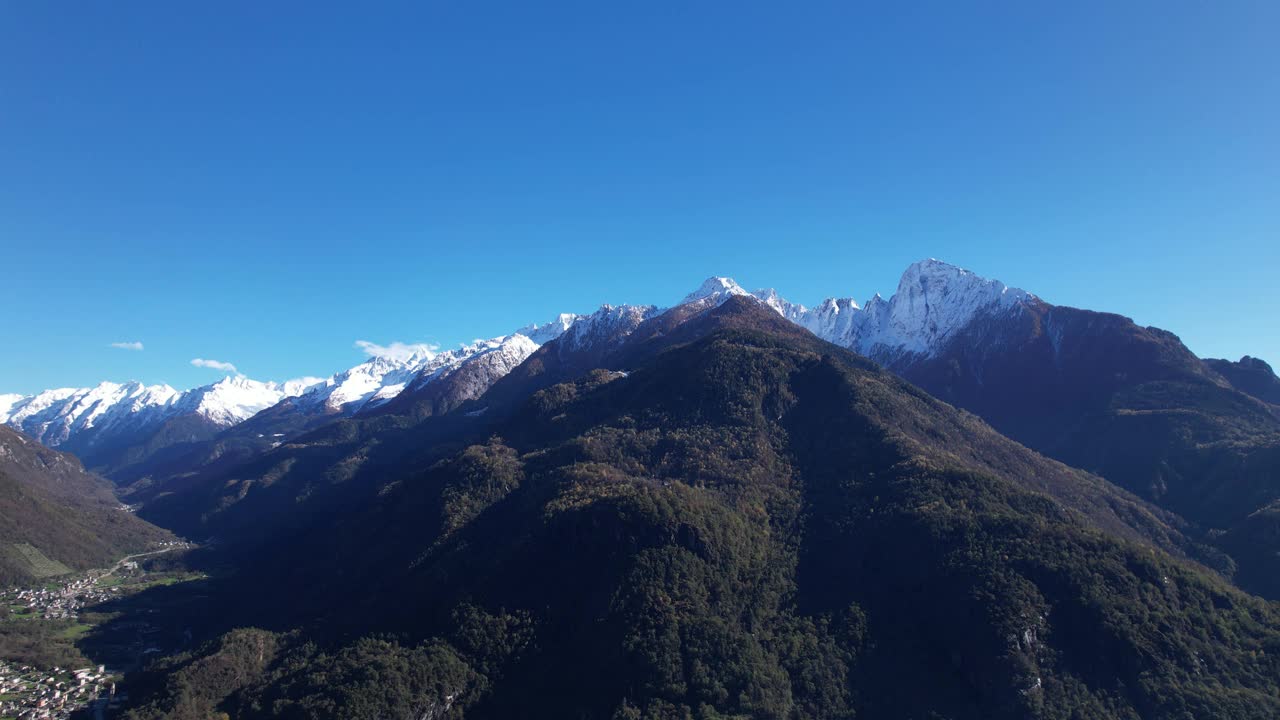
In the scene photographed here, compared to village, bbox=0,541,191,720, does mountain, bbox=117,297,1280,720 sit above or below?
above

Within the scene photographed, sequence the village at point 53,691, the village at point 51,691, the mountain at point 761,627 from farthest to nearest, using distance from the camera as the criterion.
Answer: the village at point 51,691, the village at point 53,691, the mountain at point 761,627

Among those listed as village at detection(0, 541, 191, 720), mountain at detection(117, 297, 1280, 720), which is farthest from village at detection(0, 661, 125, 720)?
mountain at detection(117, 297, 1280, 720)

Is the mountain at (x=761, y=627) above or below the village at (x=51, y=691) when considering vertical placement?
above

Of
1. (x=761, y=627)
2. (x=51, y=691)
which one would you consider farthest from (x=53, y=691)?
(x=761, y=627)

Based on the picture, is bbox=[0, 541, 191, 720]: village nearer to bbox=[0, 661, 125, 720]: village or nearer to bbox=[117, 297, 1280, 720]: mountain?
bbox=[0, 661, 125, 720]: village

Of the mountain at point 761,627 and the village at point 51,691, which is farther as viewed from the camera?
the village at point 51,691

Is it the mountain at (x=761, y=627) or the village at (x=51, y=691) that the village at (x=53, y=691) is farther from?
the mountain at (x=761, y=627)

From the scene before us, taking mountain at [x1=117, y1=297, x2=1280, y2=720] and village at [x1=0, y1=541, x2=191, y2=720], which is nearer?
mountain at [x1=117, y1=297, x2=1280, y2=720]

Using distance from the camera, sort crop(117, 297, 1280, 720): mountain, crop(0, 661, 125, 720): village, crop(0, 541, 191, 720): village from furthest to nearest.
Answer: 1. crop(0, 661, 125, 720): village
2. crop(0, 541, 191, 720): village
3. crop(117, 297, 1280, 720): mountain

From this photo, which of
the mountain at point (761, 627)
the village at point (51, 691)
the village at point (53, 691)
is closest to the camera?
the mountain at point (761, 627)

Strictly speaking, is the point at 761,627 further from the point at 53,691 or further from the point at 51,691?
the point at 51,691

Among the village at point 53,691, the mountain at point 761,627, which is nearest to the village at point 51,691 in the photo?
the village at point 53,691
